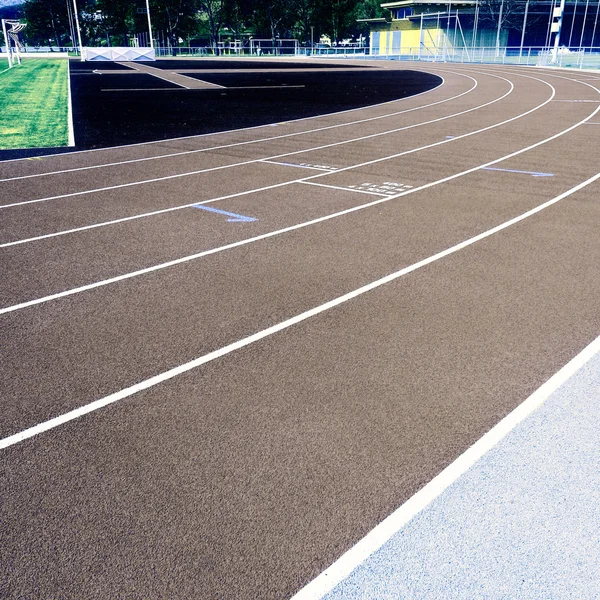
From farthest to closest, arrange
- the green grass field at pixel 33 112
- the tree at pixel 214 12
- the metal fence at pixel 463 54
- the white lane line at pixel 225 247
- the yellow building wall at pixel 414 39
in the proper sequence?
the tree at pixel 214 12 → the yellow building wall at pixel 414 39 → the metal fence at pixel 463 54 → the green grass field at pixel 33 112 → the white lane line at pixel 225 247

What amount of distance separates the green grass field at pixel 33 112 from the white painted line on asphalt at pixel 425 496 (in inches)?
592

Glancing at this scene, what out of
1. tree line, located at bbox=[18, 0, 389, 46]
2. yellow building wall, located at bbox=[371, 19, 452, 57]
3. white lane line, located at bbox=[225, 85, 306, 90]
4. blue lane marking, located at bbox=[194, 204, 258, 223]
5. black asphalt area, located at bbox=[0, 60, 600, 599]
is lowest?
white lane line, located at bbox=[225, 85, 306, 90]

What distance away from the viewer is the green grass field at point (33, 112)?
56.5 feet

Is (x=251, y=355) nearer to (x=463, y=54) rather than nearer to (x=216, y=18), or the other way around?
(x=463, y=54)

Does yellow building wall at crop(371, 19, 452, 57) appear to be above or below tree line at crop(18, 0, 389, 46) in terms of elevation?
below

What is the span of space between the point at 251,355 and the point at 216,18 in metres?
103

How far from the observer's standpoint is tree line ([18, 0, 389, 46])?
86.1 meters

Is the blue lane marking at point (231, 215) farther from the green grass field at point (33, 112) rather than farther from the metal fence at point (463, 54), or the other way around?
the metal fence at point (463, 54)

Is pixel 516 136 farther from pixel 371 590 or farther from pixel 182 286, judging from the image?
pixel 371 590

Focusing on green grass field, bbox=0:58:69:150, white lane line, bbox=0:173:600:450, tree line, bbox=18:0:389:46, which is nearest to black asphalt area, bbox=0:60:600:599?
white lane line, bbox=0:173:600:450

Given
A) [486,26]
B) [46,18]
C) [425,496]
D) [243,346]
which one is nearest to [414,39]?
[486,26]

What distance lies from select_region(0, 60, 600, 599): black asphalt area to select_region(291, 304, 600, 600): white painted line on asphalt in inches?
2.5

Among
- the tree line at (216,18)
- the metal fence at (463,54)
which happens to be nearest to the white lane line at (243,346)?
the metal fence at (463,54)

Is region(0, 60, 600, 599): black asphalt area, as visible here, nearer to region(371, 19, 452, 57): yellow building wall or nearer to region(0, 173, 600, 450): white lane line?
region(0, 173, 600, 450): white lane line
